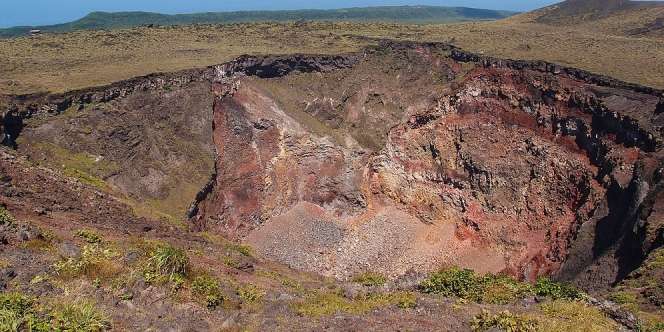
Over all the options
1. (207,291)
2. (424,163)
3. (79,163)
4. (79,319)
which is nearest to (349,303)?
(207,291)

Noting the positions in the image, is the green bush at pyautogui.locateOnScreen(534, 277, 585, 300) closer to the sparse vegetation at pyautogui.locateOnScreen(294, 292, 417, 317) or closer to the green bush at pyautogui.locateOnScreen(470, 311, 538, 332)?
the green bush at pyautogui.locateOnScreen(470, 311, 538, 332)

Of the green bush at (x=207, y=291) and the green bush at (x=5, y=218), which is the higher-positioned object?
the green bush at (x=5, y=218)

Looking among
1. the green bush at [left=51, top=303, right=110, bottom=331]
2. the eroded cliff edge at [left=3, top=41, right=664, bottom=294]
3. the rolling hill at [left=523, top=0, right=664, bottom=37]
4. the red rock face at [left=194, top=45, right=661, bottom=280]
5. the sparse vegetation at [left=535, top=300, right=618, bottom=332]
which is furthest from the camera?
the rolling hill at [left=523, top=0, right=664, bottom=37]

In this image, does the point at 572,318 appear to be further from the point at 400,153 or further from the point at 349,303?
the point at 400,153

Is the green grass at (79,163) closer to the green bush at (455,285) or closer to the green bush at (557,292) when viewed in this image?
the green bush at (455,285)

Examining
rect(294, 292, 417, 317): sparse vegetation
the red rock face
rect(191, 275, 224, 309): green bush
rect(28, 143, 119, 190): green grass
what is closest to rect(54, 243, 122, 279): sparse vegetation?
rect(191, 275, 224, 309): green bush

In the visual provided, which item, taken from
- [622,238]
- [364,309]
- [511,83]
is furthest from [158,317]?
[511,83]

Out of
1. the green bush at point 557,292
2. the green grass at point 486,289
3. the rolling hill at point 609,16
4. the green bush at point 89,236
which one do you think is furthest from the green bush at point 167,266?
the rolling hill at point 609,16
